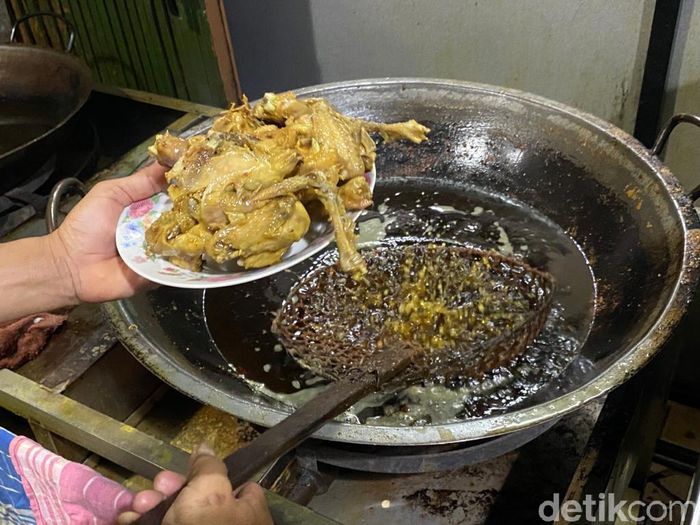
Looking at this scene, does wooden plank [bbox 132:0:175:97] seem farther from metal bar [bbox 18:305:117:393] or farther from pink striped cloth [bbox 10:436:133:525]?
pink striped cloth [bbox 10:436:133:525]

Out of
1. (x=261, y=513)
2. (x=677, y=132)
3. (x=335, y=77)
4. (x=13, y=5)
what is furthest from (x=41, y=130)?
(x=677, y=132)

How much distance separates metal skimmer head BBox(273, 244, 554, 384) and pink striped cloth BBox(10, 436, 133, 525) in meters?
0.40

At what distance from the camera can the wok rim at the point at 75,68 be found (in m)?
1.60

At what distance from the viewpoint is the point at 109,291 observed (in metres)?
1.24

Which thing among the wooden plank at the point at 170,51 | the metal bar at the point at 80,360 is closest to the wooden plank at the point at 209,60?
the wooden plank at the point at 170,51

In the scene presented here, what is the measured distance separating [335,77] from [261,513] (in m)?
2.15

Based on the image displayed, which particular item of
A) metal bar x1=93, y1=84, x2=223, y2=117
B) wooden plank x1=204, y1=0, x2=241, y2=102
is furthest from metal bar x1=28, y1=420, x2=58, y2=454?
wooden plank x1=204, y1=0, x2=241, y2=102

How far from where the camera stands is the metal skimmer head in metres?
1.18

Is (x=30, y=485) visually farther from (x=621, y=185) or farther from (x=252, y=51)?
(x=252, y=51)

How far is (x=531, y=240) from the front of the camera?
1.47 m

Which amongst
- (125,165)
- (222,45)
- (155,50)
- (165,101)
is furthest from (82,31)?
(125,165)

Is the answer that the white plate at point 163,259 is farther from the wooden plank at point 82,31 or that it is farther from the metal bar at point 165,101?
the wooden plank at point 82,31

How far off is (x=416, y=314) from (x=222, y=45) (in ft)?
5.08

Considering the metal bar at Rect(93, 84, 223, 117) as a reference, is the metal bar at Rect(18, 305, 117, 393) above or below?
below
